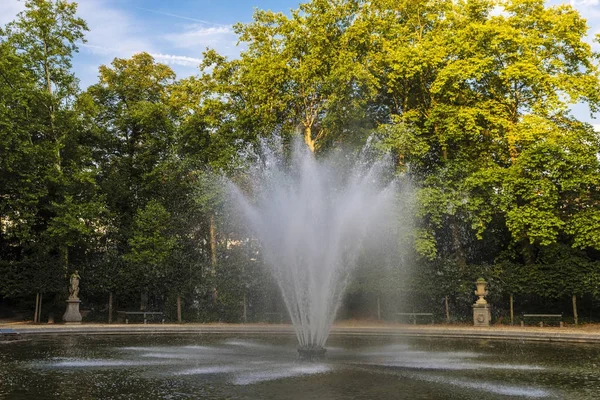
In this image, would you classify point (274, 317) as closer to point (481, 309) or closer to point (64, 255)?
point (481, 309)

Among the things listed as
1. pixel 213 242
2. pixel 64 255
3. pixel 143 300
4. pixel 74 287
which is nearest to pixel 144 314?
pixel 143 300

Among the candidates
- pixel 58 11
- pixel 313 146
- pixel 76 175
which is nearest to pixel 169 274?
pixel 76 175

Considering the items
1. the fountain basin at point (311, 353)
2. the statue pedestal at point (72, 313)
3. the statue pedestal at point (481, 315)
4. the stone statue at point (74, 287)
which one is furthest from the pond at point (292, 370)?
the stone statue at point (74, 287)

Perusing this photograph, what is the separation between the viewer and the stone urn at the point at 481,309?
92.0ft

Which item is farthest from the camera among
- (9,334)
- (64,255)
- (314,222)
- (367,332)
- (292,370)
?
(64,255)

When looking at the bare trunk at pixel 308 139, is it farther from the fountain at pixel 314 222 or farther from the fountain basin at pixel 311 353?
the fountain basin at pixel 311 353

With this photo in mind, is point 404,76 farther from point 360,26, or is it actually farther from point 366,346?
point 366,346

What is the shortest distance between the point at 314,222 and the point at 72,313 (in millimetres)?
16273

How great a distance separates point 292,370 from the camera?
13.8 metres

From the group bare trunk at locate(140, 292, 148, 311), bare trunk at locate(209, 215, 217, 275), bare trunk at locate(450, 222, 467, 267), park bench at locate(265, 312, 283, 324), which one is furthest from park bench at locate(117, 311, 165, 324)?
bare trunk at locate(450, 222, 467, 267)

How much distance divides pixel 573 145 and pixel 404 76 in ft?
34.2

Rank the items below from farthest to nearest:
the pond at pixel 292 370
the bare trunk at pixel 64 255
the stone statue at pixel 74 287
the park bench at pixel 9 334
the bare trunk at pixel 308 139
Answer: the bare trunk at pixel 308 139 < the bare trunk at pixel 64 255 < the stone statue at pixel 74 287 < the park bench at pixel 9 334 < the pond at pixel 292 370

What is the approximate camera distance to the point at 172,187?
37.9 m

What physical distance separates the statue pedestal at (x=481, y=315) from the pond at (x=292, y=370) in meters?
7.31
